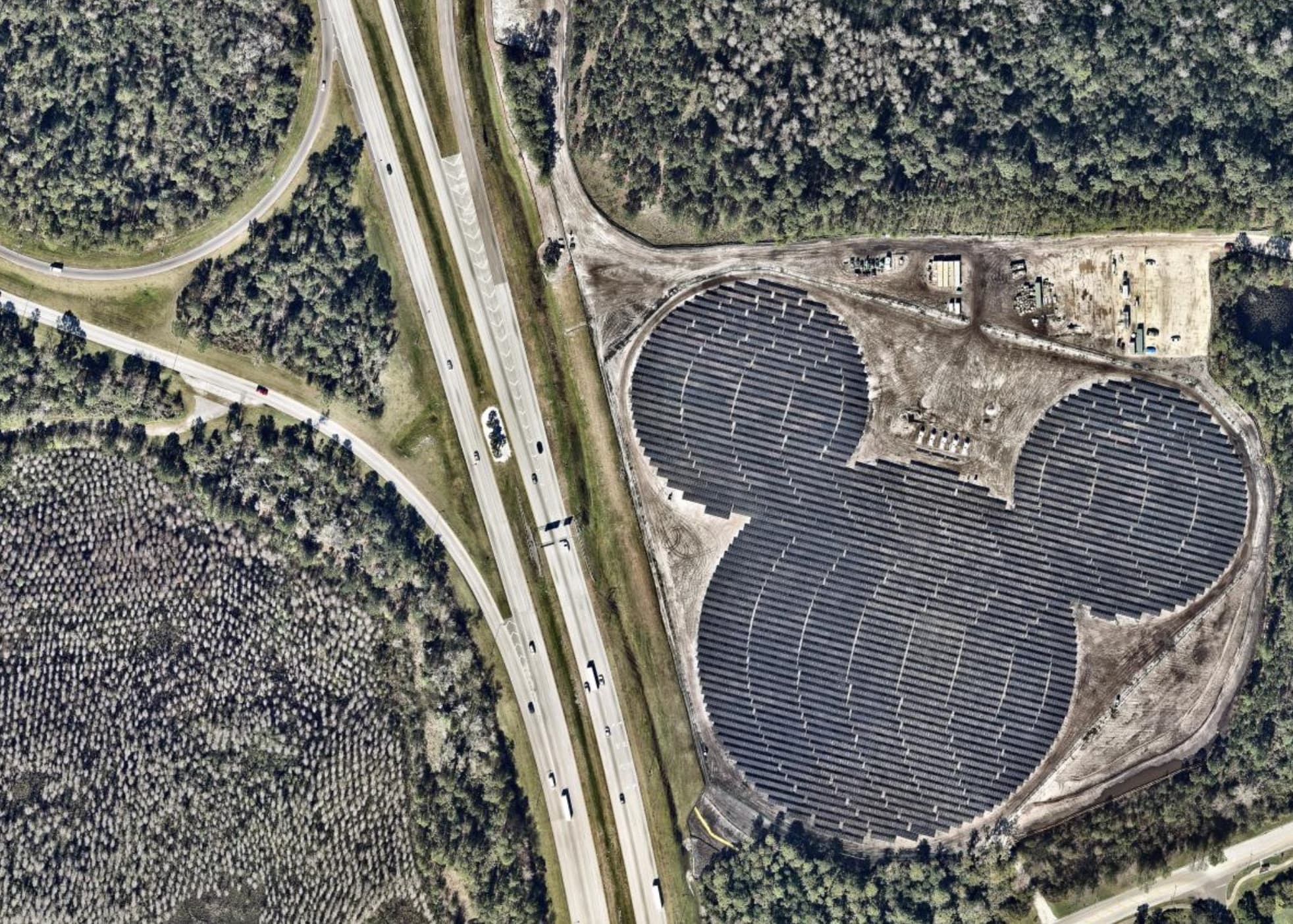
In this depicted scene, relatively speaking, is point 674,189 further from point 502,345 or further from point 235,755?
point 235,755

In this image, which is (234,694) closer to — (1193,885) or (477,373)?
(477,373)

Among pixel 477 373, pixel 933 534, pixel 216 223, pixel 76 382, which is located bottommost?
pixel 933 534

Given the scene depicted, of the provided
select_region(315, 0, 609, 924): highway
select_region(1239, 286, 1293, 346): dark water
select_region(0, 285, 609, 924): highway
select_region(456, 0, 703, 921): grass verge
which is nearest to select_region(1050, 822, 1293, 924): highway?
select_region(456, 0, 703, 921): grass verge

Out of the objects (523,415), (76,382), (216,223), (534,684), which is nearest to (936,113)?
(523,415)

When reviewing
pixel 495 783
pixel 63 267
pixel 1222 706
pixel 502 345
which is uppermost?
pixel 63 267

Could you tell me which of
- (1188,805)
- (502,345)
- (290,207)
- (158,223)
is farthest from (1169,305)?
(158,223)

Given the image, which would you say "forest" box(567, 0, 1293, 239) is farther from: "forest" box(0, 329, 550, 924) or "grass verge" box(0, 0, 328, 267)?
"forest" box(0, 329, 550, 924)

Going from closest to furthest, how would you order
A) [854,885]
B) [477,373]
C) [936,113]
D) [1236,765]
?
[854,885], [936,113], [1236,765], [477,373]
